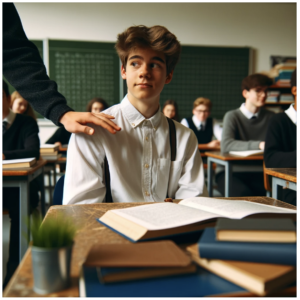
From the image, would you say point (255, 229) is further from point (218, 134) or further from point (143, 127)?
point (218, 134)

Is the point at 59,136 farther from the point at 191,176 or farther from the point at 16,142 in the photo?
the point at 191,176

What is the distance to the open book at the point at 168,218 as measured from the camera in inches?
25.6

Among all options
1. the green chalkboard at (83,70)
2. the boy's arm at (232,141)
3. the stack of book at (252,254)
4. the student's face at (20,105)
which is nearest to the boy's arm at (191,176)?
the stack of book at (252,254)

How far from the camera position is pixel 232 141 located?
340cm

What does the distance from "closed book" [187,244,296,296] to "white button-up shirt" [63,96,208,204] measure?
0.79m

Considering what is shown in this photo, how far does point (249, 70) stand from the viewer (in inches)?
224

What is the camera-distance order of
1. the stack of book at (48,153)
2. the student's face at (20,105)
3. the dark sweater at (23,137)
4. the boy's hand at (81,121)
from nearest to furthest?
the boy's hand at (81,121)
the dark sweater at (23,137)
the stack of book at (48,153)
the student's face at (20,105)

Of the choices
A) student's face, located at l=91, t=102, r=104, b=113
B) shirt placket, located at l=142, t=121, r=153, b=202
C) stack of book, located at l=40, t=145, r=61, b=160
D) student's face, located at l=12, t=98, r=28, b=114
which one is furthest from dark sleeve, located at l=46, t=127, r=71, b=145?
shirt placket, located at l=142, t=121, r=153, b=202

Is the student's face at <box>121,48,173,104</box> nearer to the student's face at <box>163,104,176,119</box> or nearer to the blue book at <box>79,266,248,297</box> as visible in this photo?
the blue book at <box>79,266,248,297</box>

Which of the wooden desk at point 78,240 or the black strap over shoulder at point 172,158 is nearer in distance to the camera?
the wooden desk at point 78,240

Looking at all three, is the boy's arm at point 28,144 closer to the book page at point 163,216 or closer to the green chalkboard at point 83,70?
the book page at point 163,216

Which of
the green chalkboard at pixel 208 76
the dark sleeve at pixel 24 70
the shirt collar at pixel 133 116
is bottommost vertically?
the shirt collar at pixel 133 116

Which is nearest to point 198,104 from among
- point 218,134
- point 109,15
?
point 218,134

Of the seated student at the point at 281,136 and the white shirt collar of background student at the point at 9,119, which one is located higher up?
the white shirt collar of background student at the point at 9,119
